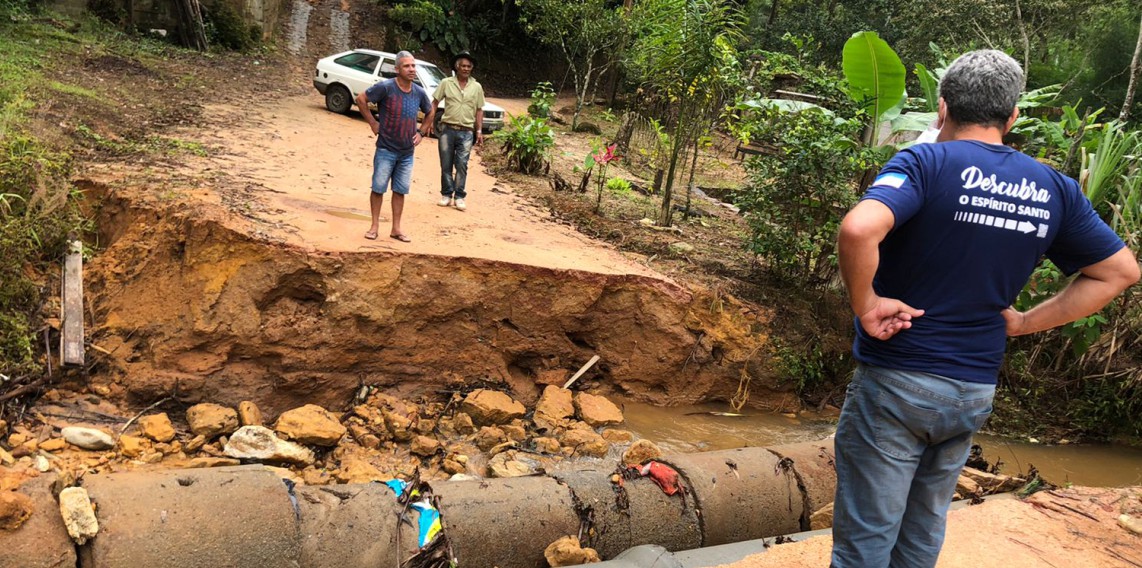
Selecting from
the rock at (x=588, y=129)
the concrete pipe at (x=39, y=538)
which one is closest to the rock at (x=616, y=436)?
the concrete pipe at (x=39, y=538)

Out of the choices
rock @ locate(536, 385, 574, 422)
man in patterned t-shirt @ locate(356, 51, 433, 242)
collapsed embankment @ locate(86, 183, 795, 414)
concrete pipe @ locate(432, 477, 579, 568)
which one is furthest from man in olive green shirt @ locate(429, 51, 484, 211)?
concrete pipe @ locate(432, 477, 579, 568)

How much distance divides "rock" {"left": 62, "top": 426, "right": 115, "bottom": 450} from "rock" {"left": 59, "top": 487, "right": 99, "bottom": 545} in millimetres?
2208

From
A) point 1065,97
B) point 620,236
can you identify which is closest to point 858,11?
point 1065,97

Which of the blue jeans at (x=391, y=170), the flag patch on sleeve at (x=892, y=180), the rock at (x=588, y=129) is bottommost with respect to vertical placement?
the blue jeans at (x=391, y=170)

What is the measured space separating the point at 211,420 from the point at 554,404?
2.96 meters

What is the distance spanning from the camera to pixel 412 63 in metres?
6.59

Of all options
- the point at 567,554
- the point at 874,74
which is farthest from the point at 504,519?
the point at 874,74

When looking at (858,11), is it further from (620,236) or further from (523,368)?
(523,368)

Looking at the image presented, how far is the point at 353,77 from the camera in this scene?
13.9 meters

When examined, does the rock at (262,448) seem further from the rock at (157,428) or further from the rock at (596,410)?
the rock at (596,410)

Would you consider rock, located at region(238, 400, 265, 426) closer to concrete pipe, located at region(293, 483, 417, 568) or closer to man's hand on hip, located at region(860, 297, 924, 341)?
concrete pipe, located at region(293, 483, 417, 568)

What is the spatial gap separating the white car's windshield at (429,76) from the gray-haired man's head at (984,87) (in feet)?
40.8

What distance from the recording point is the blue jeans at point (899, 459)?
7.57 ft

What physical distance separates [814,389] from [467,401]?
12.9 ft
